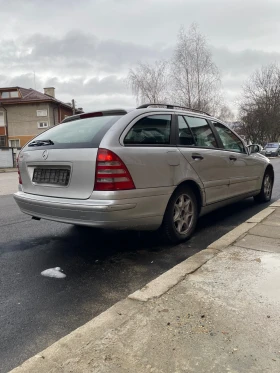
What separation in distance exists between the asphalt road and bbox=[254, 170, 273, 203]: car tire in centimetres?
133

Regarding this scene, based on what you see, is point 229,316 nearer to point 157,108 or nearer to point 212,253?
point 212,253

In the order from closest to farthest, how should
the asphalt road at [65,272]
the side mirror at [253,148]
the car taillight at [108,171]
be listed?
1. the asphalt road at [65,272]
2. the car taillight at [108,171]
3. the side mirror at [253,148]

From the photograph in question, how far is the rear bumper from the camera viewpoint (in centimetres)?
314

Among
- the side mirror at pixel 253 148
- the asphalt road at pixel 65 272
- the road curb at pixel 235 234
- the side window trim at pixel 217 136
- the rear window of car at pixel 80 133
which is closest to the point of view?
the asphalt road at pixel 65 272

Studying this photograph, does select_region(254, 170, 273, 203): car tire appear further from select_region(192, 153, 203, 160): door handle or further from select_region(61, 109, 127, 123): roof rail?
select_region(61, 109, 127, 123): roof rail

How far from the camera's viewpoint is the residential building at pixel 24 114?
37.0m

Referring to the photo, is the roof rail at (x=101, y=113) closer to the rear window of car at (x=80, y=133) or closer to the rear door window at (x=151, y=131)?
the rear window of car at (x=80, y=133)

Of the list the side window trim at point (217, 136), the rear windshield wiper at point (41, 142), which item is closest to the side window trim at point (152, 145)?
the rear windshield wiper at point (41, 142)

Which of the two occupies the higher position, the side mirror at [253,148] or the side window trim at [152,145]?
the side window trim at [152,145]

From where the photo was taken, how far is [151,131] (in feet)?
12.1

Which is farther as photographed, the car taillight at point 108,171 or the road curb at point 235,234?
the road curb at point 235,234

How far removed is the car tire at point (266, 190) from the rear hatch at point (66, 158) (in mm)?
3934

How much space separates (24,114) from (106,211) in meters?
37.9

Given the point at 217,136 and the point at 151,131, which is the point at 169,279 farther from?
the point at 217,136
